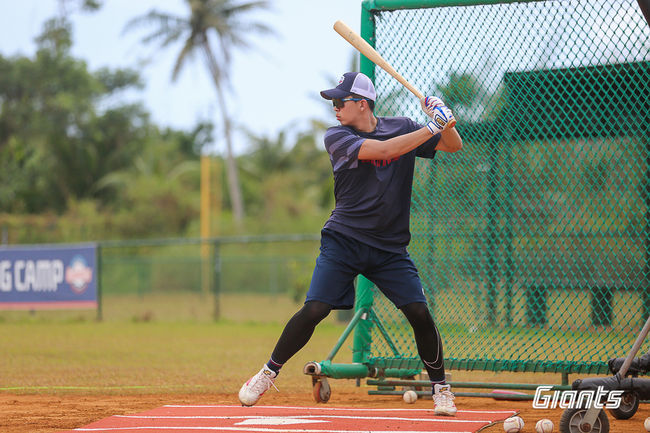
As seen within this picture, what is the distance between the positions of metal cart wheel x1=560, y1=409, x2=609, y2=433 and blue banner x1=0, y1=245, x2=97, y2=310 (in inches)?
557

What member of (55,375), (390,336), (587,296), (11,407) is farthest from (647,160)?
(55,375)

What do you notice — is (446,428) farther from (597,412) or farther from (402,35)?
(402,35)

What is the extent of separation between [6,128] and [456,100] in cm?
4017

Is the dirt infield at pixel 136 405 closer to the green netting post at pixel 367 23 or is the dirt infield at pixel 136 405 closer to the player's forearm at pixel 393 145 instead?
the player's forearm at pixel 393 145

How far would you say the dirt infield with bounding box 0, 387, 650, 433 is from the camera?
5.38 metres

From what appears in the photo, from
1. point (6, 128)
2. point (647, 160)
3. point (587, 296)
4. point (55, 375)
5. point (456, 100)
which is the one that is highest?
point (6, 128)

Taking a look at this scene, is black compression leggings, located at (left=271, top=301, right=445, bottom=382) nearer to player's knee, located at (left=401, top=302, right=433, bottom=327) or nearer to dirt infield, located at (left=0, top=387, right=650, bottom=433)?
player's knee, located at (left=401, top=302, right=433, bottom=327)

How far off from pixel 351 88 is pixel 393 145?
1.76ft

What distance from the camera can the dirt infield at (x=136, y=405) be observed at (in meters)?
5.38

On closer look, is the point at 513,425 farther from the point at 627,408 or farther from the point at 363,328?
the point at 363,328

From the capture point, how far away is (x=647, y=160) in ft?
22.3

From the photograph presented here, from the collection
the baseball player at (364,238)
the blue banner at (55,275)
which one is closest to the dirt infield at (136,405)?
the baseball player at (364,238)

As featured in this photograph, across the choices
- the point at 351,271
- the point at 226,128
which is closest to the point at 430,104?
the point at 351,271

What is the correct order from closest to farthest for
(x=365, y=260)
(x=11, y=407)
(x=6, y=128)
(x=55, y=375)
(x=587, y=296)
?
(x=365, y=260) < (x=11, y=407) < (x=587, y=296) < (x=55, y=375) < (x=6, y=128)
